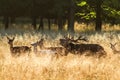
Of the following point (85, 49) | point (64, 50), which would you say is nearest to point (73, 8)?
point (85, 49)

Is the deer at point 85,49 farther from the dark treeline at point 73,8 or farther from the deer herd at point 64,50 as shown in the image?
the dark treeline at point 73,8

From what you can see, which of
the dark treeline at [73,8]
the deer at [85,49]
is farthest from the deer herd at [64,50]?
the dark treeline at [73,8]

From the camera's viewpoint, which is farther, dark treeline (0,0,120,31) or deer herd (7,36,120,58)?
dark treeline (0,0,120,31)

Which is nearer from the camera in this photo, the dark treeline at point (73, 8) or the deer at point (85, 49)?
the deer at point (85, 49)

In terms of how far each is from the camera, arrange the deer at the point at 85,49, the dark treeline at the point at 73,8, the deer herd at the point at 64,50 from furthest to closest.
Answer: the dark treeline at the point at 73,8 < the deer at the point at 85,49 < the deer herd at the point at 64,50

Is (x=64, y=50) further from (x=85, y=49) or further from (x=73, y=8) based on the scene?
(x=73, y=8)

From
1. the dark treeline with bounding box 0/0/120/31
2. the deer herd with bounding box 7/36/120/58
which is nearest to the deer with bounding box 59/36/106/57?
the deer herd with bounding box 7/36/120/58

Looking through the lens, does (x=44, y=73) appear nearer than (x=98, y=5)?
Yes

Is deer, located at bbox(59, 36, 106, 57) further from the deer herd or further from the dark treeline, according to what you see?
the dark treeline

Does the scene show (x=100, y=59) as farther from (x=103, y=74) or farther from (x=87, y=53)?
(x=103, y=74)

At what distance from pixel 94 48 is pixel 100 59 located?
1.20 m

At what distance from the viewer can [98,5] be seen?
32812mm

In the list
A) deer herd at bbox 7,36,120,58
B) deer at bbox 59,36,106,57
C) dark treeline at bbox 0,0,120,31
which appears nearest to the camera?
deer herd at bbox 7,36,120,58

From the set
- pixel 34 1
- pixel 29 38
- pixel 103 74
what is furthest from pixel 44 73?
pixel 34 1
